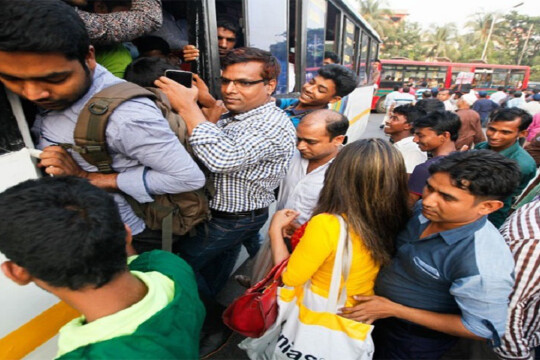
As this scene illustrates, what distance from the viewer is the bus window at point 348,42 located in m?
4.74

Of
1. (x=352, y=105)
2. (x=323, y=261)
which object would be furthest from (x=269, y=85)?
(x=352, y=105)

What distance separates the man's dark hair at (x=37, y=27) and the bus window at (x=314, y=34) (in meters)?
2.60

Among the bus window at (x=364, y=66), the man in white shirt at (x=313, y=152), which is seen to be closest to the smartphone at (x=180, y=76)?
the man in white shirt at (x=313, y=152)

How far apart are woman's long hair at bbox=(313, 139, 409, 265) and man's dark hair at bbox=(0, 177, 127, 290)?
0.88 meters

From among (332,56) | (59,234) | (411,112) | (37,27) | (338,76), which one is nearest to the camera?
(59,234)

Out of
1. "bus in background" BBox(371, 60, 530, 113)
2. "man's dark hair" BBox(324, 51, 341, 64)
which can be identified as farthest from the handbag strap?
"bus in background" BBox(371, 60, 530, 113)

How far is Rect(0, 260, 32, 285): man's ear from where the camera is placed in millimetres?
745

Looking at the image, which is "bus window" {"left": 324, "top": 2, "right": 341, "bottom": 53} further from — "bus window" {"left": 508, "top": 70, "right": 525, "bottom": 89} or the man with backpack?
"bus window" {"left": 508, "top": 70, "right": 525, "bottom": 89}

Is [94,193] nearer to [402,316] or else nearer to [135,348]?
[135,348]

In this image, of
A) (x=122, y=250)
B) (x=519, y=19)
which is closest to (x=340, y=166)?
(x=122, y=250)

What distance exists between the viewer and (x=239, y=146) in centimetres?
138

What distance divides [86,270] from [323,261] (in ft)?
2.86

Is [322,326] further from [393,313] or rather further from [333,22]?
[333,22]

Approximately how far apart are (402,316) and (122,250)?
1.18m
